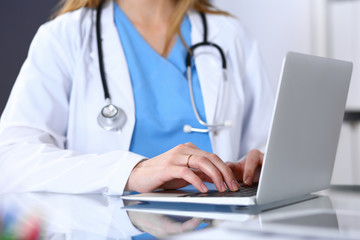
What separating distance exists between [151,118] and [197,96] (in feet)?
0.49

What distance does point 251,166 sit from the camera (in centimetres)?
92

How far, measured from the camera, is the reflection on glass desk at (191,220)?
35 cm

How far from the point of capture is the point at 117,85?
4.00 feet

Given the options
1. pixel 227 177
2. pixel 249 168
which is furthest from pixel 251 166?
pixel 227 177

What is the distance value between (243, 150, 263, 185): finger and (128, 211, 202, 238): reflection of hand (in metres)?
0.32

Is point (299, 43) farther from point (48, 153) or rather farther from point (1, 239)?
point (1, 239)

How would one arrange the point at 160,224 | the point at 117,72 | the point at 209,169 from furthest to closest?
the point at 117,72 → the point at 209,169 → the point at 160,224

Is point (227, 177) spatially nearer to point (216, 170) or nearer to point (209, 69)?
point (216, 170)

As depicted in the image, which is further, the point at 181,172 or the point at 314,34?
the point at 314,34

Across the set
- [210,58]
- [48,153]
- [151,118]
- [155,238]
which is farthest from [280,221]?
[210,58]

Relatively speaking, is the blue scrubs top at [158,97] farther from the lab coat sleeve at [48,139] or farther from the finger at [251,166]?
the finger at [251,166]

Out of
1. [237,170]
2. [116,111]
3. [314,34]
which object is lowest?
[237,170]

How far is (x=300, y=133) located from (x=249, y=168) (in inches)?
12.3

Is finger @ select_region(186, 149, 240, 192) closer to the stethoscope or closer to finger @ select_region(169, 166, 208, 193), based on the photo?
finger @ select_region(169, 166, 208, 193)
